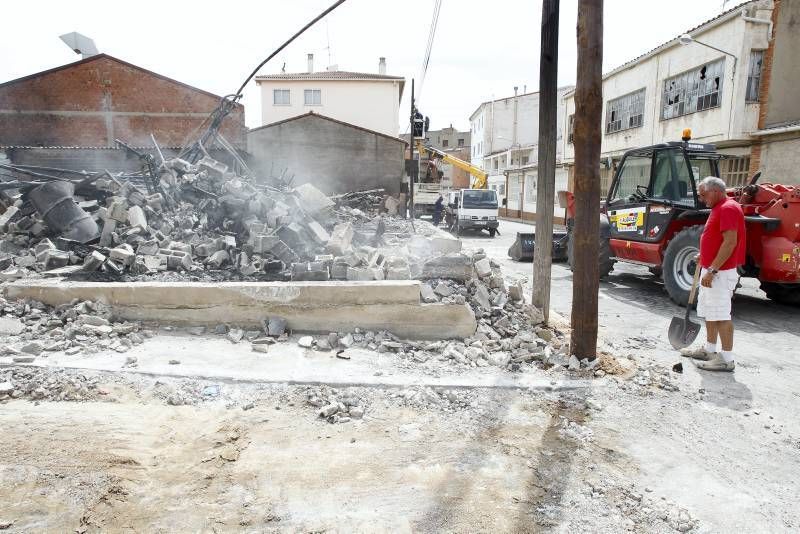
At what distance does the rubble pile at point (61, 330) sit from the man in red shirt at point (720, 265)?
18.7 ft

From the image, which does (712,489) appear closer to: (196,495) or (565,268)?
(196,495)

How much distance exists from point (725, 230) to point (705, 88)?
1562cm

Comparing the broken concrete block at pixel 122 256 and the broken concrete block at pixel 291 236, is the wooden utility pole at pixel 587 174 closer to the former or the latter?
the broken concrete block at pixel 291 236

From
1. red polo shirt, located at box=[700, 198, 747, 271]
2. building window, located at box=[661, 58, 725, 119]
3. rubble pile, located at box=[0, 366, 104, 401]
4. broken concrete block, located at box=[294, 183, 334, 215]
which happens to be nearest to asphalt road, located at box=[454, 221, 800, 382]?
red polo shirt, located at box=[700, 198, 747, 271]

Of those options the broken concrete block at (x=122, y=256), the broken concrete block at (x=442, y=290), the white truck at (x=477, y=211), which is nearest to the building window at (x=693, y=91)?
the white truck at (x=477, y=211)

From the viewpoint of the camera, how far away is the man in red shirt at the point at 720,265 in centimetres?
468

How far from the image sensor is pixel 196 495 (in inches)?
107

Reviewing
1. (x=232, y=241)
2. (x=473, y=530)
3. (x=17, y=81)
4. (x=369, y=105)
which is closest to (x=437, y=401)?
(x=473, y=530)

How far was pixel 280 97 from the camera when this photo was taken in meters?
34.8

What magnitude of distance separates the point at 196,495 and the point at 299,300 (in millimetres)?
2608

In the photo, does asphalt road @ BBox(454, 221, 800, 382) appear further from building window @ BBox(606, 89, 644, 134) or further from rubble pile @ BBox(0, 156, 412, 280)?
building window @ BBox(606, 89, 644, 134)

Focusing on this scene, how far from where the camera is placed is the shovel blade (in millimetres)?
5113

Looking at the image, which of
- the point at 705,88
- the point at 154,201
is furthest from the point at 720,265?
the point at 705,88

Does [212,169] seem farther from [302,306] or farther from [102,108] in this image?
[102,108]
